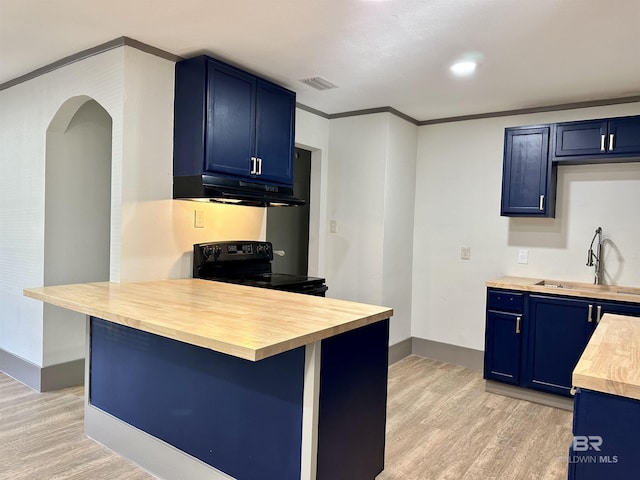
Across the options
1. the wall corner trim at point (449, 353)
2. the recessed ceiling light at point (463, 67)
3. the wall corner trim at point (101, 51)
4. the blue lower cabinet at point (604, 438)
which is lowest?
the wall corner trim at point (449, 353)

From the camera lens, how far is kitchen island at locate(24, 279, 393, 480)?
172 cm

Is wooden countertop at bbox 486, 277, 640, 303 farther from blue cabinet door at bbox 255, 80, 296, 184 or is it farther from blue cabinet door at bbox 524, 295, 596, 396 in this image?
blue cabinet door at bbox 255, 80, 296, 184

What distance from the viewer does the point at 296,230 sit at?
17.3 ft

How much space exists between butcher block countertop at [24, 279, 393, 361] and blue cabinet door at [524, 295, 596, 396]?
1.81 m

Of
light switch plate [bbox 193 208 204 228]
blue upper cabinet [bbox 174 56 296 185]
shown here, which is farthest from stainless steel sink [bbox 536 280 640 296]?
Answer: light switch plate [bbox 193 208 204 228]

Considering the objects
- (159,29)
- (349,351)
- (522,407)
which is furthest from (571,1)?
(522,407)

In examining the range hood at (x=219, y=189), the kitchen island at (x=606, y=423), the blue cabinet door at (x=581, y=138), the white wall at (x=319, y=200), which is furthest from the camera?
the white wall at (x=319, y=200)

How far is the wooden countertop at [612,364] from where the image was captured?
3.96 feet

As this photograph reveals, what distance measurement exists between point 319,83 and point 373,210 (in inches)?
48.5

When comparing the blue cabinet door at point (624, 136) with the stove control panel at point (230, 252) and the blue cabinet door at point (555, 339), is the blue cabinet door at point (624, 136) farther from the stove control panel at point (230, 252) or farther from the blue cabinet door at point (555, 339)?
the stove control panel at point (230, 252)

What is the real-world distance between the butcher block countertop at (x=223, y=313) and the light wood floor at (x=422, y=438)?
88 centimetres

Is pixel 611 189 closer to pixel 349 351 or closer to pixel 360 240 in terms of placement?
pixel 360 240

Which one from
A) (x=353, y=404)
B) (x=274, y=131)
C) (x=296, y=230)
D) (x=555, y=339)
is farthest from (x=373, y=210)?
(x=353, y=404)

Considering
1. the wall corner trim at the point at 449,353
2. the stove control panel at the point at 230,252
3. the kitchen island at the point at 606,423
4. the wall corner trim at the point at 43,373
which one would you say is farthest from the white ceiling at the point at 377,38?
the wall corner trim at the point at 449,353
